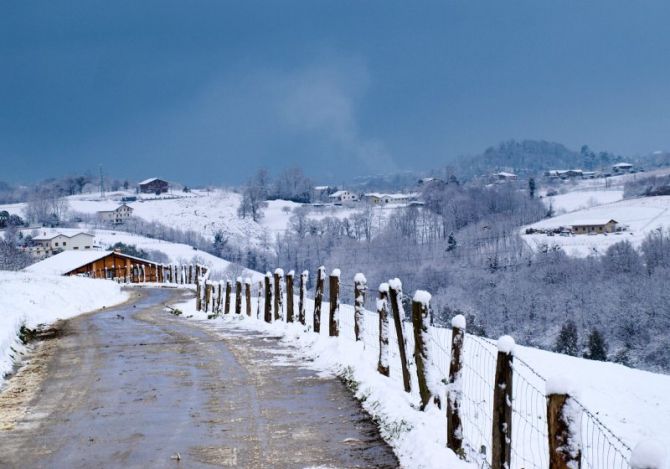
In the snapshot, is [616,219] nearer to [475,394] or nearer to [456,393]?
[475,394]

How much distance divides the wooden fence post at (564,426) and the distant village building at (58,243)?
140558mm

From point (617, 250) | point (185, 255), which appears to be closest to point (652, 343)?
point (617, 250)

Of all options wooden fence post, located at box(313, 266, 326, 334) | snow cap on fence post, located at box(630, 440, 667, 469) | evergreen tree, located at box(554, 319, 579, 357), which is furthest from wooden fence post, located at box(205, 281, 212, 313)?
evergreen tree, located at box(554, 319, 579, 357)

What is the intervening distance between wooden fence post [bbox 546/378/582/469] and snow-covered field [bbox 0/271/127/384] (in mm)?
9565

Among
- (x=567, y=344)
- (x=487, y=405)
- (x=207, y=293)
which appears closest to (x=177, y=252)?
(x=567, y=344)

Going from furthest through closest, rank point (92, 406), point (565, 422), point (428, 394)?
point (92, 406)
point (428, 394)
point (565, 422)

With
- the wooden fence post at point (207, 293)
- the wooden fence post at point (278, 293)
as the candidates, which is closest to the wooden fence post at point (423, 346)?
the wooden fence post at point (278, 293)

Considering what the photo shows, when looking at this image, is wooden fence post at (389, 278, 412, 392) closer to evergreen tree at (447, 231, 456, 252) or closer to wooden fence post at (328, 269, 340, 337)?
wooden fence post at (328, 269, 340, 337)

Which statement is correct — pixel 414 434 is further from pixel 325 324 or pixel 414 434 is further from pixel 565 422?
pixel 325 324

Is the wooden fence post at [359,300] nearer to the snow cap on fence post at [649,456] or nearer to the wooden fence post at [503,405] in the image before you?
the wooden fence post at [503,405]

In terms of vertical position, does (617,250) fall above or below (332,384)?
below

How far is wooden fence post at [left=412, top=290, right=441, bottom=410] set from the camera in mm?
8453

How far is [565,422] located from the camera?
491 centimetres

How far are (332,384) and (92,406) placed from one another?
3.44 m
